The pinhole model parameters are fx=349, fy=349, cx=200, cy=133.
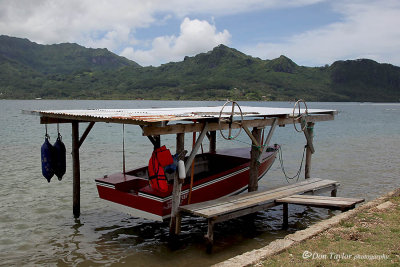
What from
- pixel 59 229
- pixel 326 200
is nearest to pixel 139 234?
pixel 59 229

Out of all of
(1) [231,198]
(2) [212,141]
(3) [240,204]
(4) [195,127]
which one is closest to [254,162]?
(1) [231,198]

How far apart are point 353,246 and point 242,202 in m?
3.15

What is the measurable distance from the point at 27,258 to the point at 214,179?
5150 millimetres

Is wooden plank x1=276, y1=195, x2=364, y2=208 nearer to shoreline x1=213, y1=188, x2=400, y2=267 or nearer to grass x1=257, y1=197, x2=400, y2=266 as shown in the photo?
shoreline x1=213, y1=188, x2=400, y2=267

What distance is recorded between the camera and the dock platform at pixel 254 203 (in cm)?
812

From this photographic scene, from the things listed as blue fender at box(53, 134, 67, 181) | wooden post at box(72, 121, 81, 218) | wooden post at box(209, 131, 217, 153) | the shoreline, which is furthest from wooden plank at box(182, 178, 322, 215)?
blue fender at box(53, 134, 67, 181)

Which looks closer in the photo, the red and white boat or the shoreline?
the shoreline

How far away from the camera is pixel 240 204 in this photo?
345 inches

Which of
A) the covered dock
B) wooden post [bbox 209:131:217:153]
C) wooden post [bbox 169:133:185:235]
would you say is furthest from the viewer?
wooden post [bbox 209:131:217:153]

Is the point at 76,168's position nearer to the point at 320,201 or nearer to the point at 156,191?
the point at 156,191

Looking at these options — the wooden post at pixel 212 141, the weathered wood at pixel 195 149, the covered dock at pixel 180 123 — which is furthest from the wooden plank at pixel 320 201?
the wooden post at pixel 212 141

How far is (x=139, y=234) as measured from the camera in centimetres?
970

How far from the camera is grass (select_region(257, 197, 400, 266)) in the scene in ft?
18.6

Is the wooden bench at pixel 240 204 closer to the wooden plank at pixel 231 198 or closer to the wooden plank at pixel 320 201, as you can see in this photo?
the wooden plank at pixel 231 198
